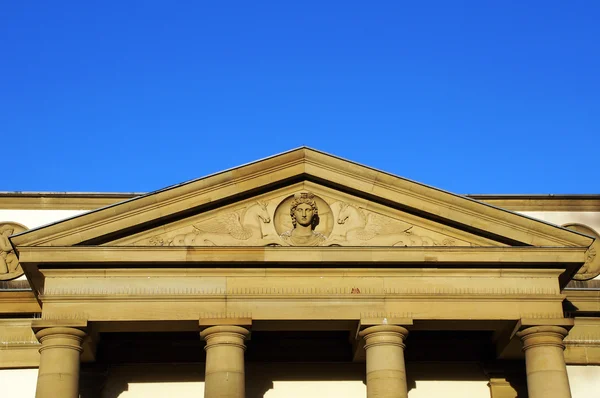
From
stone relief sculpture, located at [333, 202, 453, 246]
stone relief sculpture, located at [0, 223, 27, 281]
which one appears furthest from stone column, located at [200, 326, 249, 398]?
stone relief sculpture, located at [0, 223, 27, 281]

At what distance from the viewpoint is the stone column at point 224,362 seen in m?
28.7

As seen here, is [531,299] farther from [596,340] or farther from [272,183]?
[272,183]

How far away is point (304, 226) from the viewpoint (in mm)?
30750

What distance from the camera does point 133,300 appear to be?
29.8m

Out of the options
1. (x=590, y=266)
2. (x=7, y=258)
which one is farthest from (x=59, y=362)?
(x=590, y=266)

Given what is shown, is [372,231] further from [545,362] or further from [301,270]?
[545,362]

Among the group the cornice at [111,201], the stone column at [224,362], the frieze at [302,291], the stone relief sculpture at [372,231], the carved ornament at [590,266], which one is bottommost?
the stone column at [224,362]

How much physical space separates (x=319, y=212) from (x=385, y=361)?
4.79m

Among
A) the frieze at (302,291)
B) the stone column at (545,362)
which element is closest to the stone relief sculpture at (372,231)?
the frieze at (302,291)

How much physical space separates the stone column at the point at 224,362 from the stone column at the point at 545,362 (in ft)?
25.8

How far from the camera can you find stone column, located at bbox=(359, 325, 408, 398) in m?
29.0

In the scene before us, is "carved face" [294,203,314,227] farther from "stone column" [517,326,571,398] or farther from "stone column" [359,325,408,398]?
"stone column" [517,326,571,398]

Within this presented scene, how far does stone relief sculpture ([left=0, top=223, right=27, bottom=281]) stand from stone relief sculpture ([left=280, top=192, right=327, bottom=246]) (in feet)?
31.2

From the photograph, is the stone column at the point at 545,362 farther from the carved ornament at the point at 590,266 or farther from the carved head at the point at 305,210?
the carved head at the point at 305,210
